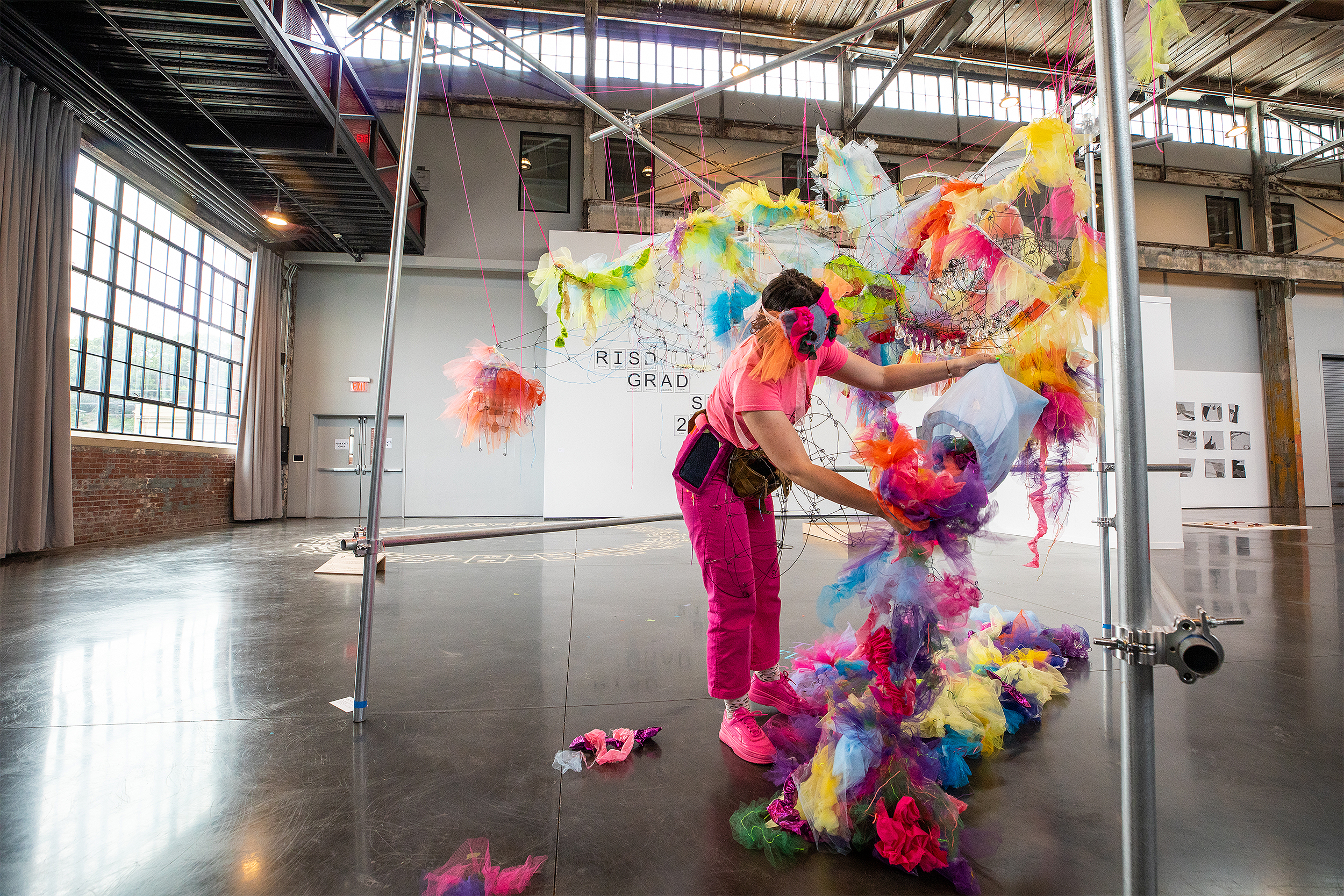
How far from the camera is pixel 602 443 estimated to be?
33.6 ft

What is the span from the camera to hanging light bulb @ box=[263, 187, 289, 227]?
9039 mm

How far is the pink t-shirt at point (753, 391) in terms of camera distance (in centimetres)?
152

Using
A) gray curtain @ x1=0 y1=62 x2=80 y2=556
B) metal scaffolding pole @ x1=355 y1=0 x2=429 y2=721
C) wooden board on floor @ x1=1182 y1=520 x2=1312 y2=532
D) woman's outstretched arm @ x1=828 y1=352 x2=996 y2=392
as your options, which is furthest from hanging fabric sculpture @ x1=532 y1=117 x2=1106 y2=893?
wooden board on floor @ x1=1182 y1=520 x2=1312 y2=532

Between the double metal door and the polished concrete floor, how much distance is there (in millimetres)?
7402

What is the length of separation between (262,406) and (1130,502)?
11.5 metres

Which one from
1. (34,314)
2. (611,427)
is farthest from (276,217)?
(611,427)

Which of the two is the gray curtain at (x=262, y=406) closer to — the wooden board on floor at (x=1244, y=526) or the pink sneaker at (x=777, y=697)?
the pink sneaker at (x=777, y=697)

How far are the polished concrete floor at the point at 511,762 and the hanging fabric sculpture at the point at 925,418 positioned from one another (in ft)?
0.39

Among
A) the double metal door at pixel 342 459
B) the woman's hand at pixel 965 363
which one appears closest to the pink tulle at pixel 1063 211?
the woman's hand at pixel 965 363

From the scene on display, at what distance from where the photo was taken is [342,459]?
11211 mm

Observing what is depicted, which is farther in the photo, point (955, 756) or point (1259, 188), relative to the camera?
point (1259, 188)

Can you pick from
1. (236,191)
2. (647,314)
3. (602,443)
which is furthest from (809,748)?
(236,191)

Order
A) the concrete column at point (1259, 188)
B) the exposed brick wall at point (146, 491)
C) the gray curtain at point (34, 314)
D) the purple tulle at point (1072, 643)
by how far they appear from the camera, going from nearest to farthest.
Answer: the purple tulle at point (1072, 643), the gray curtain at point (34, 314), the exposed brick wall at point (146, 491), the concrete column at point (1259, 188)

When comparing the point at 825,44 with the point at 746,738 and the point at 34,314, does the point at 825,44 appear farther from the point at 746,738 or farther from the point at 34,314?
the point at 34,314
